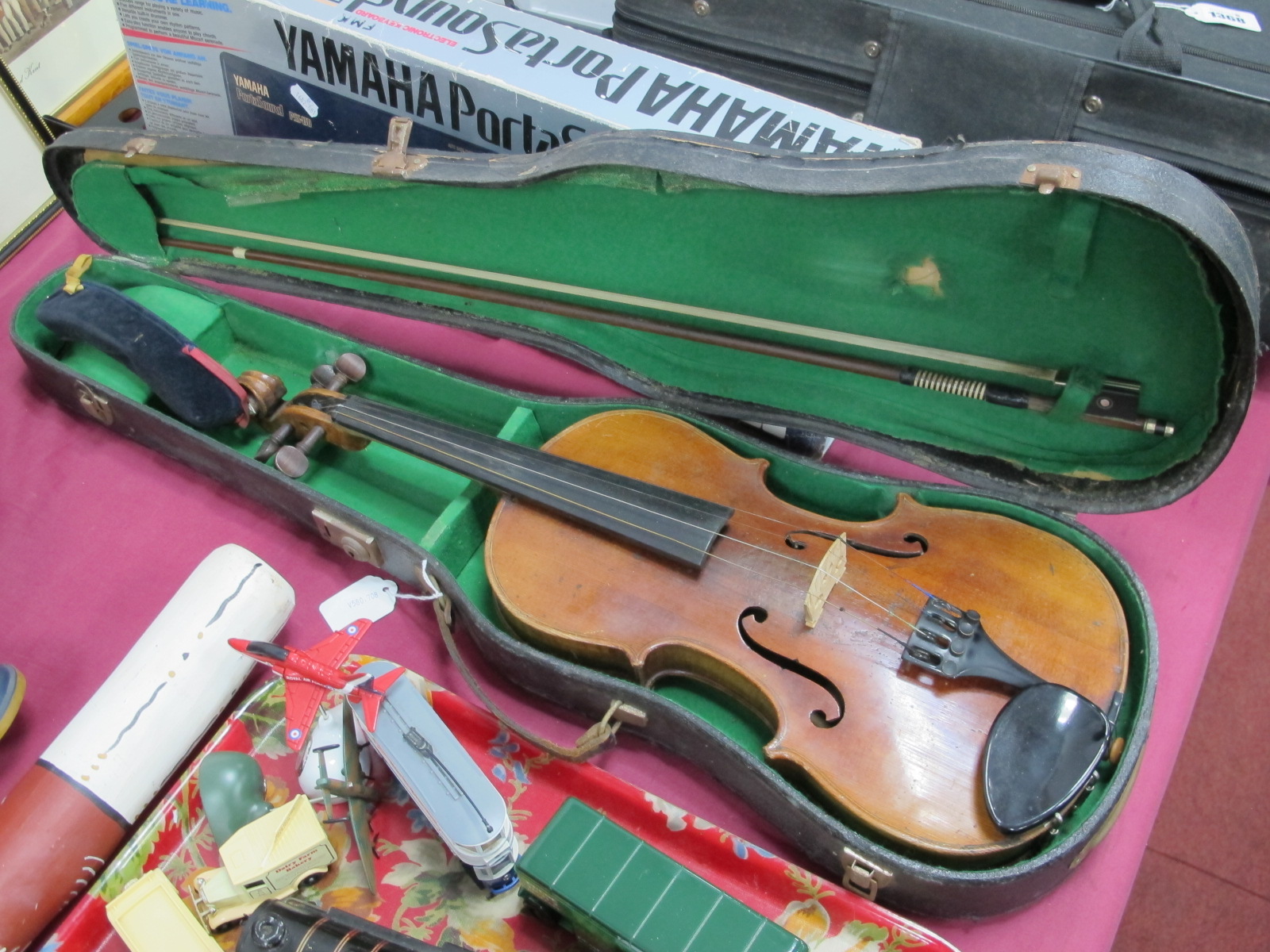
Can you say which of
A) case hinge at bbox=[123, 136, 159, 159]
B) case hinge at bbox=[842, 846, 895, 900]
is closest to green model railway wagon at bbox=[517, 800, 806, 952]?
case hinge at bbox=[842, 846, 895, 900]

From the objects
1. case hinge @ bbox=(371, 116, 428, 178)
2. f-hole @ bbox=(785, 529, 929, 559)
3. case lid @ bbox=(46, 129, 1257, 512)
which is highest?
case lid @ bbox=(46, 129, 1257, 512)

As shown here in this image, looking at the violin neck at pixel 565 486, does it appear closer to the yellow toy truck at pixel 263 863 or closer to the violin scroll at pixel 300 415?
the violin scroll at pixel 300 415

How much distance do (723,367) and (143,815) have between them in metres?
1.06

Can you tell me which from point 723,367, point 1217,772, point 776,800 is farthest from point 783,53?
point 1217,772

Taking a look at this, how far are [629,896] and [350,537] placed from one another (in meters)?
0.69

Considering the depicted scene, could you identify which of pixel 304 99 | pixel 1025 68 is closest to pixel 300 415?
pixel 304 99

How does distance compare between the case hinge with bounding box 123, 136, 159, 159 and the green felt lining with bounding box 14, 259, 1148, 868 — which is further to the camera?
the case hinge with bounding box 123, 136, 159, 159

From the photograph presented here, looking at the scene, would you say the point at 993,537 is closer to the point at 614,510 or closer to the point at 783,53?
the point at 614,510

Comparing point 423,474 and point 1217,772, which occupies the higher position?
point 1217,772

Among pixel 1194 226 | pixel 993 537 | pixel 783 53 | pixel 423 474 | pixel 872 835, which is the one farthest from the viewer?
pixel 783 53

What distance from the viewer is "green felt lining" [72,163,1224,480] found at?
3.89ft

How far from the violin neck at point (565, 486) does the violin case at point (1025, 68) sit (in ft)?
2.97

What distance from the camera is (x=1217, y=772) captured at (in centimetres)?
190

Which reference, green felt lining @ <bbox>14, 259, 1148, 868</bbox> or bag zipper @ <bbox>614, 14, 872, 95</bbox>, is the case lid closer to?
green felt lining @ <bbox>14, 259, 1148, 868</bbox>
